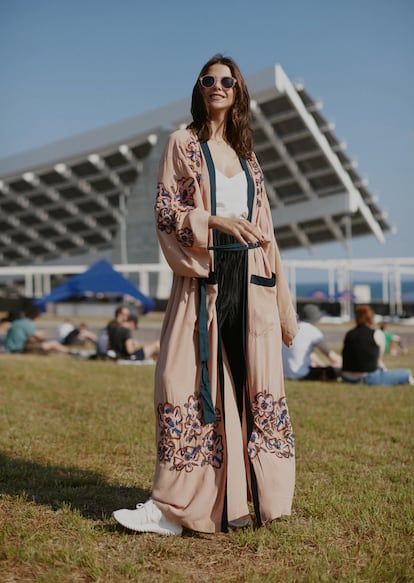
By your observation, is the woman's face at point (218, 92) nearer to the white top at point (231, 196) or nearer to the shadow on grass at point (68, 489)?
the white top at point (231, 196)

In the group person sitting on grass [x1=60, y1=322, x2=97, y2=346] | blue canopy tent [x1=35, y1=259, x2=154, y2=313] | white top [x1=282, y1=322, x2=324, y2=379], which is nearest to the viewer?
white top [x1=282, y1=322, x2=324, y2=379]

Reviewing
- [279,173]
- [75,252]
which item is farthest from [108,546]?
[75,252]

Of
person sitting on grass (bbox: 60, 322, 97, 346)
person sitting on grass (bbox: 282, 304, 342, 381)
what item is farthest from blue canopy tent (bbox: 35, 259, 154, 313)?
person sitting on grass (bbox: 282, 304, 342, 381)

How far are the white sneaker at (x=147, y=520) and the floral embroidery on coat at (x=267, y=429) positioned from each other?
1.54 ft

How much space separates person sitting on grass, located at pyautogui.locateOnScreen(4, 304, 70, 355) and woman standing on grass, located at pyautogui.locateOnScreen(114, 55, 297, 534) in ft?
35.4

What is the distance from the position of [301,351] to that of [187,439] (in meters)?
6.64

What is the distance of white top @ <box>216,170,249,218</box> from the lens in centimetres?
348

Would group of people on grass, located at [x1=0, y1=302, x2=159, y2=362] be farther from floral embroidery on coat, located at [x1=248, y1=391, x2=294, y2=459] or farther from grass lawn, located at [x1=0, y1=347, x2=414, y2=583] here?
floral embroidery on coat, located at [x1=248, y1=391, x2=294, y2=459]

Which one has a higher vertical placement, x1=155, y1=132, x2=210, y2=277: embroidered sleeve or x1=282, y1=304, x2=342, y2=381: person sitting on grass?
x1=155, y1=132, x2=210, y2=277: embroidered sleeve

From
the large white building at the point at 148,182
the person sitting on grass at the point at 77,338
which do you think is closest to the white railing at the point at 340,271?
the large white building at the point at 148,182

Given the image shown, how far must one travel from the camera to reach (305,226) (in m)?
48.4

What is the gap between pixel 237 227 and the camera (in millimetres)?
3295

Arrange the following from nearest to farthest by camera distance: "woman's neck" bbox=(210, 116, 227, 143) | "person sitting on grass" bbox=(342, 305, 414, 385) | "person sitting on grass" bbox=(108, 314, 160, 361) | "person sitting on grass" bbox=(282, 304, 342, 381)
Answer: "woman's neck" bbox=(210, 116, 227, 143) → "person sitting on grass" bbox=(342, 305, 414, 385) → "person sitting on grass" bbox=(282, 304, 342, 381) → "person sitting on grass" bbox=(108, 314, 160, 361)

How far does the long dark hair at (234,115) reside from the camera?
355 cm
